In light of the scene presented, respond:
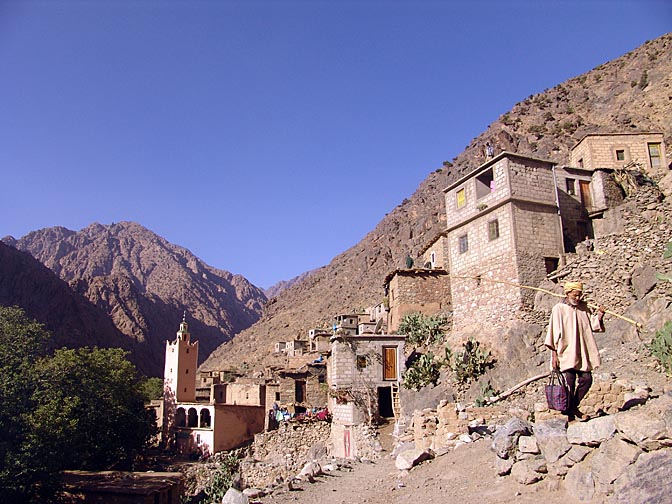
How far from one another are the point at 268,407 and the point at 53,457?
14984mm

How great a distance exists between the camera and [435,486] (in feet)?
27.7

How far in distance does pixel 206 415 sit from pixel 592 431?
112 ft

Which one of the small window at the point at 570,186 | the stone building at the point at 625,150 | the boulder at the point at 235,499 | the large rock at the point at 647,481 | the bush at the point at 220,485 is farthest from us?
the stone building at the point at 625,150

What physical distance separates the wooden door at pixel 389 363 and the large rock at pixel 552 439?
47.7 ft

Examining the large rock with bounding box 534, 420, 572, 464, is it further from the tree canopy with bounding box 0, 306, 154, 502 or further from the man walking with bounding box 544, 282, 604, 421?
the tree canopy with bounding box 0, 306, 154, 502

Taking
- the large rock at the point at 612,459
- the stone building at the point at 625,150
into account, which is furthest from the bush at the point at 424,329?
the large rock at the point at 612,459

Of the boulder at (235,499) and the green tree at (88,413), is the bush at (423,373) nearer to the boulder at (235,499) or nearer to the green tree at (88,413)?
the boulder at (235,499)

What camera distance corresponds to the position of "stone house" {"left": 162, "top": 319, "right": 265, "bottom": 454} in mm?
34844

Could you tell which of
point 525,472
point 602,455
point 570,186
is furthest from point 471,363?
point 602,455

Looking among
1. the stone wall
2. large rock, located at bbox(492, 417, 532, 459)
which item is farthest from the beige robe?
the stone wall

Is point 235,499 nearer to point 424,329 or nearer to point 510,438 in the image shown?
point 510,438

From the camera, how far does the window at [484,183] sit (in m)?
20.7

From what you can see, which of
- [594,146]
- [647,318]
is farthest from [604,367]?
[594,146]

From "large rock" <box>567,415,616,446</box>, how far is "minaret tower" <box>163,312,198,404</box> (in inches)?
1505
